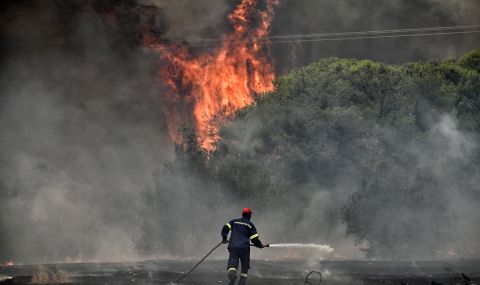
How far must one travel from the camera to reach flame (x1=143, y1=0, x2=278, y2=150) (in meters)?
49.9

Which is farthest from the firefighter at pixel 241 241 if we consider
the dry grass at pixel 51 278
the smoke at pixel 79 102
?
the smoke at pixel 79 102

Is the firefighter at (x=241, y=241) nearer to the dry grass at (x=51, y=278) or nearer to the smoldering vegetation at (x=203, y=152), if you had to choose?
the dry grass at (x=51, y=278)

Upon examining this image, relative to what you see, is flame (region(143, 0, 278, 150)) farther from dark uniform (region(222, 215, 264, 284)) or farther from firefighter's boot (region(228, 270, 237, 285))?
firefighter's boot (region(228, 270, 237, 285))

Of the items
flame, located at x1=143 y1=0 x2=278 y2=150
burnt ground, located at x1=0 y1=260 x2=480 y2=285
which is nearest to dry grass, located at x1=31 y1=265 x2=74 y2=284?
burnt ground, located at x1=0 y1=260 x2=480 y2=285

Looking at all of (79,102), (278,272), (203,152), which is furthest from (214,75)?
(278,272)

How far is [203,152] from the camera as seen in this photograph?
41031 mm

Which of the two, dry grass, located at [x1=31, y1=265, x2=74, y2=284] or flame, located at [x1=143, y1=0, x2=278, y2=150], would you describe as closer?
dry grass, located at [x1=31, y1=265, x2=74, y2=284]

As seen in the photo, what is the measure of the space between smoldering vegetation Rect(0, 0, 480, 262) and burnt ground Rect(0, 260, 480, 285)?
589cm

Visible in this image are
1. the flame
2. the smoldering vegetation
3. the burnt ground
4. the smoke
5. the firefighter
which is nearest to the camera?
the firefighter

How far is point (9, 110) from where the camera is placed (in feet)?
157

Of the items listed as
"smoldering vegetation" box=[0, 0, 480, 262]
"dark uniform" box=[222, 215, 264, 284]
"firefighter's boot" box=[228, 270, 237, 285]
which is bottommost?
"firefighter's boot" box=[228, 270, 237, 285]

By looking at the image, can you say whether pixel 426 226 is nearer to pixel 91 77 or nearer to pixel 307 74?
pixel 307 74

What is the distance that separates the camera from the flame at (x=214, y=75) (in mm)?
49938

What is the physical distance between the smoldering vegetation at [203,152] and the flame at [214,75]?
788mm
